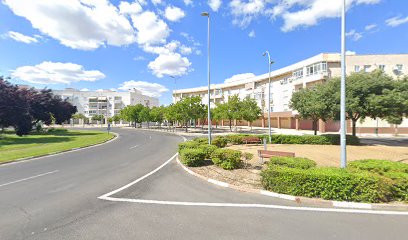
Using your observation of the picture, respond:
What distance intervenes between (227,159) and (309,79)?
36.2m

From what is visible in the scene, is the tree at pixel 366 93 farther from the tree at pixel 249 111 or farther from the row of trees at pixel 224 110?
the row of trees at pixel 224 110

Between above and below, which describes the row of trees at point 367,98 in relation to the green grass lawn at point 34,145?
above

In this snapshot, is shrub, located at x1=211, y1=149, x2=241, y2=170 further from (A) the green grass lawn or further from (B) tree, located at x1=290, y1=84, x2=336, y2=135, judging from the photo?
(A) the green grass lawn

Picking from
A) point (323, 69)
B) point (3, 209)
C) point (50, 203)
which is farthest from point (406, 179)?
point (323, 69)

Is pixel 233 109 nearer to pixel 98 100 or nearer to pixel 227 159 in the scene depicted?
pixel 227 159

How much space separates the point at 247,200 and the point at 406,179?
14.6 ft

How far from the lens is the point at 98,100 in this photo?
107375 mm

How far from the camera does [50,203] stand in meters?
6.04

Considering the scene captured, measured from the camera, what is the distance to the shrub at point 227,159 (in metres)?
9.36

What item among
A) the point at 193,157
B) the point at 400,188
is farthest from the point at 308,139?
the point at 400,188

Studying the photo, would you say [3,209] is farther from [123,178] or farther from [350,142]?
[350,142]

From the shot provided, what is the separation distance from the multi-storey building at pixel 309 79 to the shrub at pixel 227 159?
21006mm

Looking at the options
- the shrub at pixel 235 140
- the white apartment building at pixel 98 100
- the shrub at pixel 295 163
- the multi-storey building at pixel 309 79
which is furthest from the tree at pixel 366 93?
the white apartment building at pixel 98 100

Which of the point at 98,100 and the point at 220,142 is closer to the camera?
the point at 220,142
